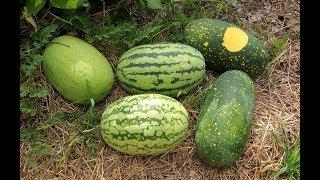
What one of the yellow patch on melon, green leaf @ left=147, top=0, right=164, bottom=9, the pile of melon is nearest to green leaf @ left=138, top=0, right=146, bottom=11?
green leaf @ left=147, top=0, right=164, bottom=9

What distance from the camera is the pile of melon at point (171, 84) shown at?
341 cm

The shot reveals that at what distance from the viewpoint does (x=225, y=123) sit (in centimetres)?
345

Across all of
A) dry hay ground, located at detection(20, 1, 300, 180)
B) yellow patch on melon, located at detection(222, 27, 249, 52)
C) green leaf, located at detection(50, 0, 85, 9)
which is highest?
green leaf, located at detection(50, 0, 85, 9)

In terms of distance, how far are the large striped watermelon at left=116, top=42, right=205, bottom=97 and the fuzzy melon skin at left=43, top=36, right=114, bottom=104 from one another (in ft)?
0.45

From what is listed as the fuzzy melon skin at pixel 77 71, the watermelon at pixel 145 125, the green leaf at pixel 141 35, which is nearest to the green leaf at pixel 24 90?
the fuzzy melon skin at pixel 77 71

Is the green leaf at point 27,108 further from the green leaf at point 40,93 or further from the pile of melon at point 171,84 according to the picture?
the pile of melon at point 171,84

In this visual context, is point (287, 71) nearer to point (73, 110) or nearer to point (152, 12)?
point (152, 12)

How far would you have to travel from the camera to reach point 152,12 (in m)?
4.22

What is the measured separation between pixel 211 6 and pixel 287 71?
0.74 metres

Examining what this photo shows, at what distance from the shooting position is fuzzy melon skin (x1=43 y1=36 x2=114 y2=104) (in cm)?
364

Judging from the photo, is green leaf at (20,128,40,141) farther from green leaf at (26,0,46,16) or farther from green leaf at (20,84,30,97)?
green leaf at (26,0,46,16)

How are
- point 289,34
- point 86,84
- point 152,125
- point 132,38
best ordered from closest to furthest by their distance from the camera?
1. point 152,125
2. point 86,84
3. point 132,38
4. point 289,34

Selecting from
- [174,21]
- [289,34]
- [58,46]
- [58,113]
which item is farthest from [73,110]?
[289,34]

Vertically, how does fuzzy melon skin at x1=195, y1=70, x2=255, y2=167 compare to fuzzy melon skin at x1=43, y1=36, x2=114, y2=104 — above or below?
below
